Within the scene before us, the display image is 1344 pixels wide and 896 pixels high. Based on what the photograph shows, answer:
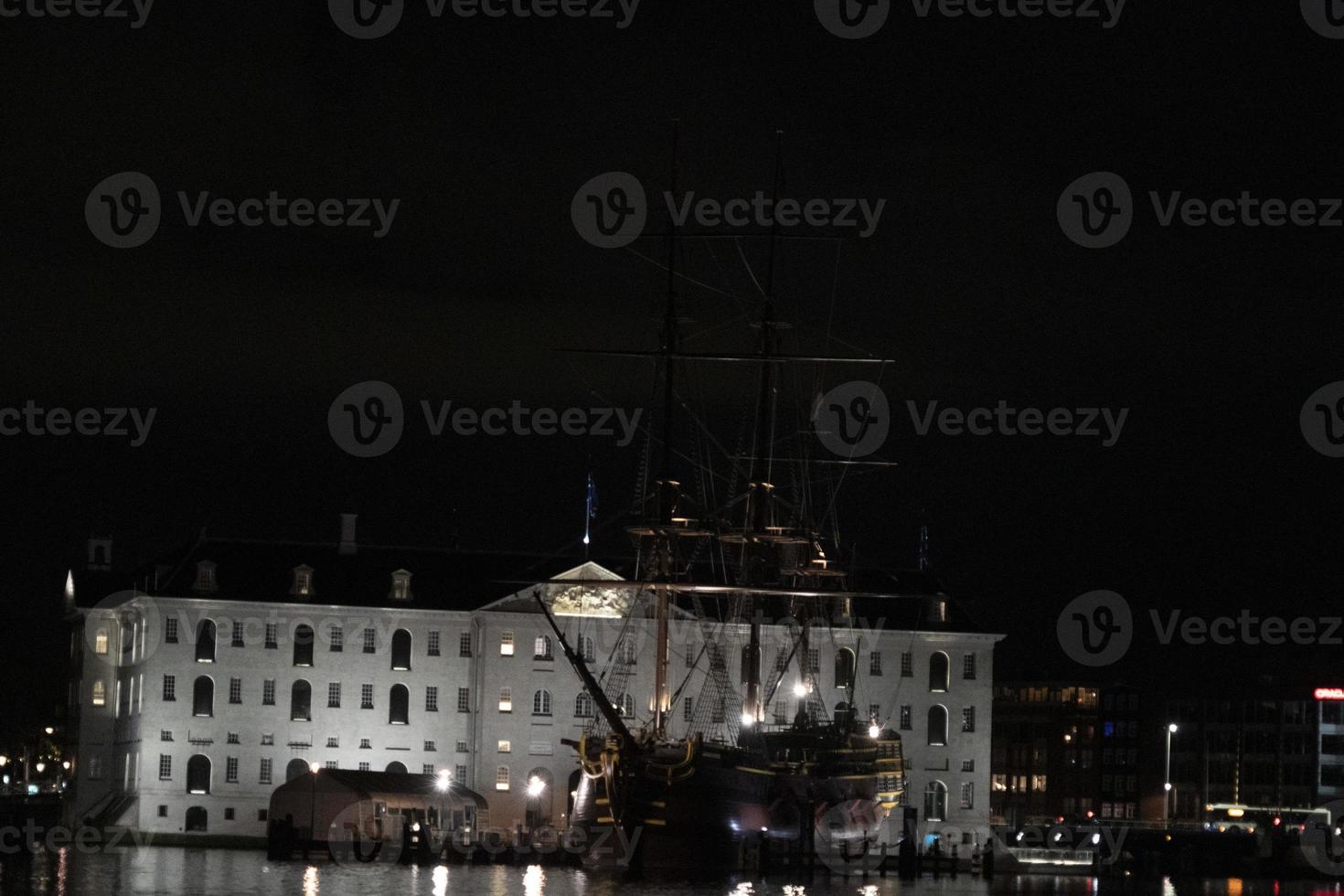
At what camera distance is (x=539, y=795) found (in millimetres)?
94938

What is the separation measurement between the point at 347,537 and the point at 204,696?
963 centimetres

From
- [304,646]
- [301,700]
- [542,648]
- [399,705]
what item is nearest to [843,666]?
[542,648]

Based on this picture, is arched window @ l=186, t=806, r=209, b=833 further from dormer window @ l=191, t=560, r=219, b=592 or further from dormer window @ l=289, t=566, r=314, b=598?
dormer window @ l=289, t=566, r=314, b=598

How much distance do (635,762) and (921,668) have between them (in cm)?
2578

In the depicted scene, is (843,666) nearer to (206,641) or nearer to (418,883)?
(206,641)

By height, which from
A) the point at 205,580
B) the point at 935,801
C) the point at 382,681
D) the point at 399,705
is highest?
the point at 205,580

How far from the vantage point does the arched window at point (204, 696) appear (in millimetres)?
93125

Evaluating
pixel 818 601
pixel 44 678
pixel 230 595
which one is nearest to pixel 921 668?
pixel 818 601

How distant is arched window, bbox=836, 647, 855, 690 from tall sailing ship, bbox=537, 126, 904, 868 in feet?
0.28

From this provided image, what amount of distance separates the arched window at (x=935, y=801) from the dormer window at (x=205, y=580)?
101 feet

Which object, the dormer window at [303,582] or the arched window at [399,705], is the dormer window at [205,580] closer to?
the dormer window at [303,582]

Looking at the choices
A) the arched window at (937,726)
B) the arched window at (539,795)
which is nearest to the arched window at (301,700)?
the arched window at (539,795)

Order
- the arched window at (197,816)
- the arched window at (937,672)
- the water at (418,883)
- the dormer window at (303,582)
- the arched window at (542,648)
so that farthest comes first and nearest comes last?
1. the arched window at (937,672)
2. the arched window at (542,648)
3. the dormer window at (303,582)
4. the arched window at (197,816)
5. the water at (418,883)

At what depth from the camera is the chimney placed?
9850 centimetres
